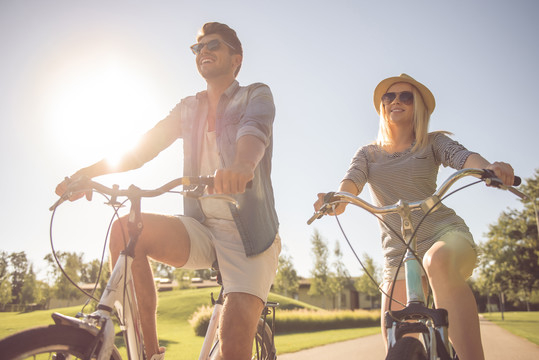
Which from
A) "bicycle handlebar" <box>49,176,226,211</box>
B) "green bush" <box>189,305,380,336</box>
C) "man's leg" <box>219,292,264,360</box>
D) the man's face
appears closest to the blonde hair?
the man's face

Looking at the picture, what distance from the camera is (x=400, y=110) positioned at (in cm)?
352

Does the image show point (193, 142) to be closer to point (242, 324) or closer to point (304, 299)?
point (242, 324)

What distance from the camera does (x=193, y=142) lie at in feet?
9.86

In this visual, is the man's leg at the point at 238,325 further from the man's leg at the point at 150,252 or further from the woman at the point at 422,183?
the woman at the point at 422,183

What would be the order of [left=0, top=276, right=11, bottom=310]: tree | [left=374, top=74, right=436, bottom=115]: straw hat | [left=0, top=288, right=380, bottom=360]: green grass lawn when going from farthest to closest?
[left=0, top=276, right=11, bottom=310]: tree < [left=0, top=288, right=380, bottom=360]: green grass lawn < [left=374, top=74, right=436, bottom=115]: straw hat

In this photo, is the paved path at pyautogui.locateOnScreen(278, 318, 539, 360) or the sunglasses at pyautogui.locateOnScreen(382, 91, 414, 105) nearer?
the sunglasses at pyautogui.locateOnScreen(382, 91, 414, 105)

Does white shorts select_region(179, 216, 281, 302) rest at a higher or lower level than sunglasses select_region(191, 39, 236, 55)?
lower

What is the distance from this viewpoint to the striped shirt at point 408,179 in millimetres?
2857

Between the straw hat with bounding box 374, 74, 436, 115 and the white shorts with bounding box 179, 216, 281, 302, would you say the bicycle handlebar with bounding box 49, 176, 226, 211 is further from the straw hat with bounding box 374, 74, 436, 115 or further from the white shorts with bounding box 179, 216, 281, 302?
the straw hat with bounding box 374, 74, 436, 115

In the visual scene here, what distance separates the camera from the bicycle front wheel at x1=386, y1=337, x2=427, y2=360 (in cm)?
169

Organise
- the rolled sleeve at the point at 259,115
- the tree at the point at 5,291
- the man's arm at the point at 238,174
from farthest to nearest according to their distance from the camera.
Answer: the tree at the point at 5,291
the rolled sleeve at the point at 259,115
the man's arm at the point at 238,174

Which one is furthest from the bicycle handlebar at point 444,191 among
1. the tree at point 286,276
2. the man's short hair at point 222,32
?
the tree at point 286,276

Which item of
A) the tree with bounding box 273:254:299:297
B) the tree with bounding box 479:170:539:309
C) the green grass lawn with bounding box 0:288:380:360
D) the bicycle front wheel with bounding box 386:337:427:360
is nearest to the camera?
the bicycle front wheel with bounding box 386:337:427:360

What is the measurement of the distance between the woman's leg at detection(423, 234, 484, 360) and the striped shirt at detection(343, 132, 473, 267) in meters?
0.39
